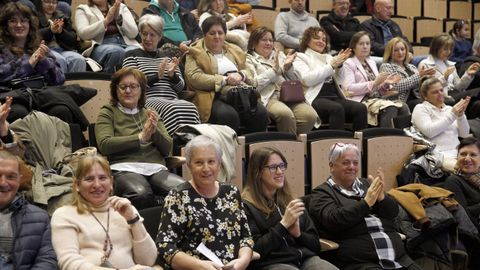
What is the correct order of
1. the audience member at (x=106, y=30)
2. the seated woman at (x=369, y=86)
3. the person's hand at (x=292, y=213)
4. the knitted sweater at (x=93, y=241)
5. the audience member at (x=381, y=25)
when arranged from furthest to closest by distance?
the audience member at (x=381, y=25), the seated woman at (x=369, y=86), the audience member at (x=106, y=30), the person's hand at (x=292, y=213), the knitted sweater at (x=93, y=241)

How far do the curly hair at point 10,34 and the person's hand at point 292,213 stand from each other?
1.98 meters

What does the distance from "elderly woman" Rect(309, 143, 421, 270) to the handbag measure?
176 cm

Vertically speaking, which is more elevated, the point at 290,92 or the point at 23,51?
the point at 23,51

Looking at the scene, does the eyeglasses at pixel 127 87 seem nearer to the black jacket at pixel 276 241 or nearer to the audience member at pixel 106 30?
the black jacket at pixel 276 241

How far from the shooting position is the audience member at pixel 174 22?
6598 mm

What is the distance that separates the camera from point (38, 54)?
190 inches

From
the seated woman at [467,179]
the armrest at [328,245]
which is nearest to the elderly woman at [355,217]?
the armrest at [328,245]

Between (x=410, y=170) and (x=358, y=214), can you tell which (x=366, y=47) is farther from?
(x=358, y=214)

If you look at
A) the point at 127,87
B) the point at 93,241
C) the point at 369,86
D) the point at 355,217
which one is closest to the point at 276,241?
the point at 355,217

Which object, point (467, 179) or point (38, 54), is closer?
point (38, 54)

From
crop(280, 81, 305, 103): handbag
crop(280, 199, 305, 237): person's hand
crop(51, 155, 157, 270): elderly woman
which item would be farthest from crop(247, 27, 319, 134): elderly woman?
crop(51, 155, 157, 270): elderly woman

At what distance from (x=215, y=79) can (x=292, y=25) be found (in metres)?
2.14

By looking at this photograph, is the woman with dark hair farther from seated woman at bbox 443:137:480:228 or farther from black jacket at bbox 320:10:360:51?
black jacket at bbox 320:10:360:51

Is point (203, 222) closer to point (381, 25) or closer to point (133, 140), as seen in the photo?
point (133, 140)
